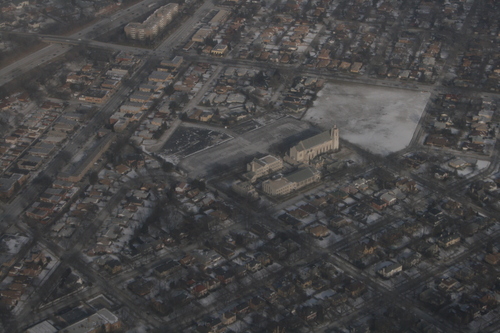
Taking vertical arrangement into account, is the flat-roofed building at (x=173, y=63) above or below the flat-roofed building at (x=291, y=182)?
below

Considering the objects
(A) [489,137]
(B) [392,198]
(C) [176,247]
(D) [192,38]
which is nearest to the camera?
(C) [176,247]

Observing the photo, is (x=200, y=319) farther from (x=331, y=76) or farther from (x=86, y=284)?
(x=331, y=76)

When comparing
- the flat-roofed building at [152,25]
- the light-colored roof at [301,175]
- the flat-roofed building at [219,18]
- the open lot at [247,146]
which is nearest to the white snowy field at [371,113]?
the open lot at [247,146]

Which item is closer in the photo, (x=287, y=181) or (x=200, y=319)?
(x=200, y=319)

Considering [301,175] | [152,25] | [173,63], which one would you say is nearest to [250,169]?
[301,175]

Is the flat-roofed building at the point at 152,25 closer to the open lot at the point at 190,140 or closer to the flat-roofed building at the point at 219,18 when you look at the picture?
the flat-roofed building at the point at 219,18

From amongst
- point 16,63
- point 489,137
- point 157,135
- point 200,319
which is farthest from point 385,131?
point 16,63

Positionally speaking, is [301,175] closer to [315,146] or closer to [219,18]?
[315,146]
